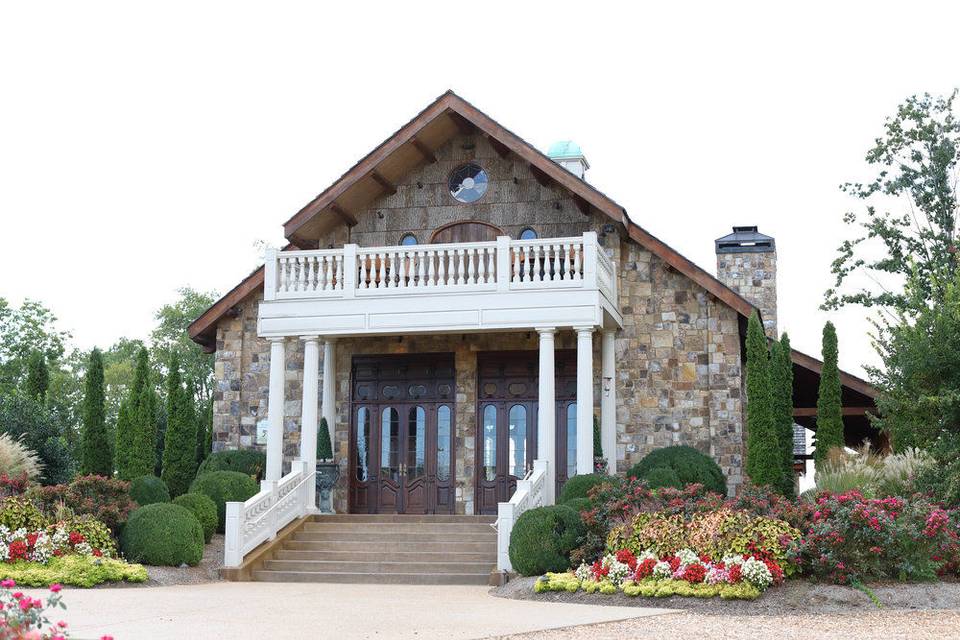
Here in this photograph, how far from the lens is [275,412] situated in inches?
747

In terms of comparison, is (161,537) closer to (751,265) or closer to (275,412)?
(275,412)

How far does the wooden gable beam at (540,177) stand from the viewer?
20.5m

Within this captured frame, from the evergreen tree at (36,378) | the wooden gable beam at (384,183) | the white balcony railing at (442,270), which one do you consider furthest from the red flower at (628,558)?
the evergreen tree at (36,378)

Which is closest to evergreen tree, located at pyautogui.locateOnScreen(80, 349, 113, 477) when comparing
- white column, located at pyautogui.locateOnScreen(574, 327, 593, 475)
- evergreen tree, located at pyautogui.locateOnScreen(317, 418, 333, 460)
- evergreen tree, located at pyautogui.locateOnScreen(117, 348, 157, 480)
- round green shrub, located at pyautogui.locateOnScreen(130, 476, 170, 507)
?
evergreen tree, located at pyautogui.locateOnScreen(117, 348, 157, 480)

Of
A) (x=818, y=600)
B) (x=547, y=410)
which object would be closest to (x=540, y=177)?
(x=547, y=410)

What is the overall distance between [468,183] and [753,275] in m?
8.21

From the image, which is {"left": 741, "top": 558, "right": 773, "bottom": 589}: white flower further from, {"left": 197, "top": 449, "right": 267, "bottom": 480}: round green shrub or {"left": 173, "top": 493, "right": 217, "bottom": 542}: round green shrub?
{"left": 197, "top": 449, "right": 267, "bottom": 480}: round green shrub

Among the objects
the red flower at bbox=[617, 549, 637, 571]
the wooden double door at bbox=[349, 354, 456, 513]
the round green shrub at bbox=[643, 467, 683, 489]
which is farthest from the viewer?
the wooden double door at bbox=[349, 354, 456, 513]

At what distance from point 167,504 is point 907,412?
10012 mm

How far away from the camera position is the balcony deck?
18.1m

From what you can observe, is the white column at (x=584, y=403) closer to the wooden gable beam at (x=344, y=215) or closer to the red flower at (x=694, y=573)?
the wooden gable beam at (x=344, y=215)

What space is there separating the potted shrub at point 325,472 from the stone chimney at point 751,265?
10625 millimetres

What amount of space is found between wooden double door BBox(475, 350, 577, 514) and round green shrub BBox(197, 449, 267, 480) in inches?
147

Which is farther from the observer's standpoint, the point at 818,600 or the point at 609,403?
the point at 609,403
